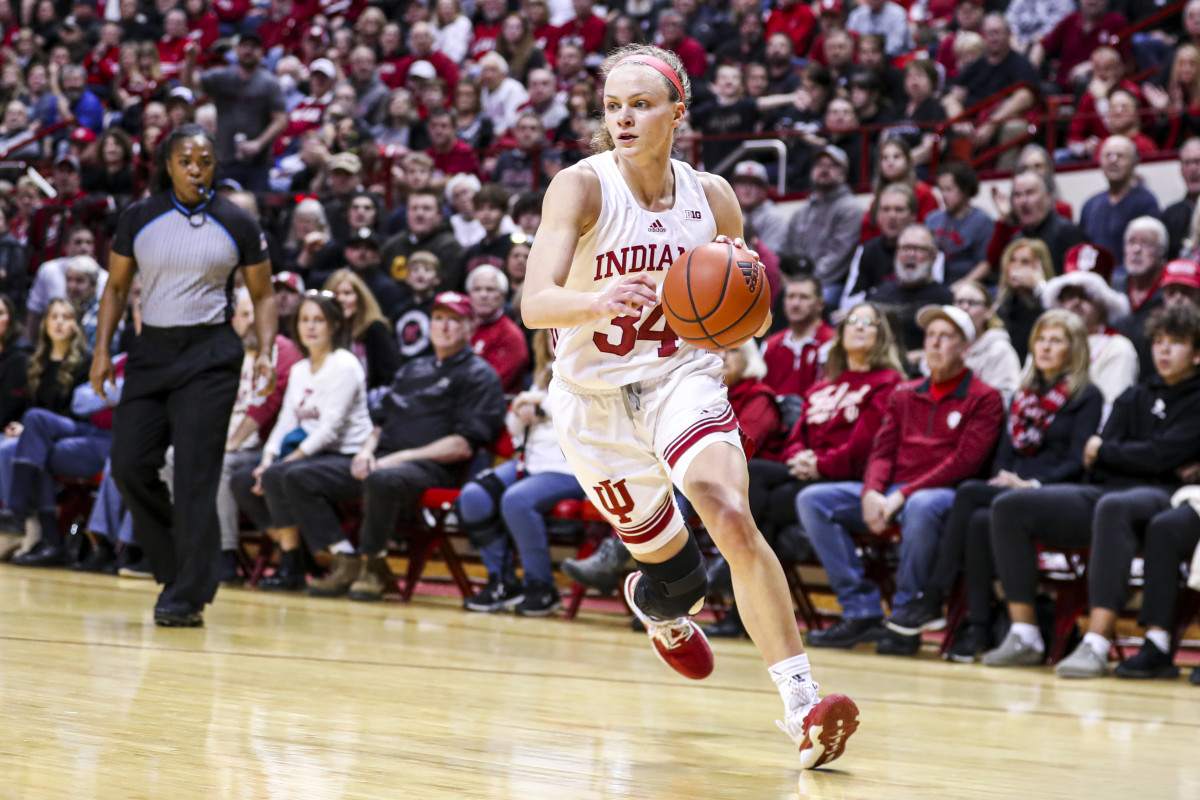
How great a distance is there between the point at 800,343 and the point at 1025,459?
165 centimetres

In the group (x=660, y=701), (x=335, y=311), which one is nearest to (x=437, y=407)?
(x=335, y=311)

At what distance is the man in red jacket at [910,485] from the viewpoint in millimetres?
6887

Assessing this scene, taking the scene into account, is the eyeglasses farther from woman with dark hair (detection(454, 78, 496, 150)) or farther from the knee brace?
woman with dark hair (detection(454, 78, 496, 150))

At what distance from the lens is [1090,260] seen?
8.21 metres

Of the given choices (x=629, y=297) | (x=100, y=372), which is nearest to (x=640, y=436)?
(x=629, y=297)

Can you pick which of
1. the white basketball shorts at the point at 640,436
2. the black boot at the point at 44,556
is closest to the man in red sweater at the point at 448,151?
the black boot at the point at 44,556

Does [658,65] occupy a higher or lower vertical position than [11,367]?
higher

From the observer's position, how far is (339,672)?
496 centimetres

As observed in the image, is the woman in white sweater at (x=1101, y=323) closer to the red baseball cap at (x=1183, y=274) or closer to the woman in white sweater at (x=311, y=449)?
the red baseball cap at (x=1183, y=274)

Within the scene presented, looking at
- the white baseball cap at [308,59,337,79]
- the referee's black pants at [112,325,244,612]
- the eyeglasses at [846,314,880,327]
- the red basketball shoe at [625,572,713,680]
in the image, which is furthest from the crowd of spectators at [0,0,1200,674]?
the red basketball shoe at [625,572,713,680]

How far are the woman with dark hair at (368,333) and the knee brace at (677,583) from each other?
17.7 ft

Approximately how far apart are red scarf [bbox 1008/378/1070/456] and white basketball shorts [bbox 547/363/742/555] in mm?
3209

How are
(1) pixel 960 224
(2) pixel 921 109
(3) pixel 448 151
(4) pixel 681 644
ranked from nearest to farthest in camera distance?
1. (4) pixel 681 644
2. (1) pixel 960 224
3. (2) pixel 921 109
4. (3) pixel 448 151

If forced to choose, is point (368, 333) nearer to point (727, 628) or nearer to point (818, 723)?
point (727, 628)
